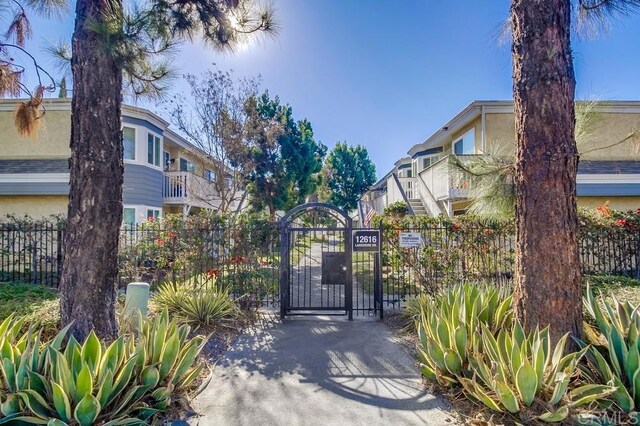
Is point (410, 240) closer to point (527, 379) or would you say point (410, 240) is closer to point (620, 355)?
point (620, 355)

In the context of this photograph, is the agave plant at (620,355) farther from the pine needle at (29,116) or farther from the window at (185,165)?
the window at (185,165)

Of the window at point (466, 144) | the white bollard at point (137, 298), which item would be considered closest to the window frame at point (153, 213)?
the white bollard at point (137, 298)

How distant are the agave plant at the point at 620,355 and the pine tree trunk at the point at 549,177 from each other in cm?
26

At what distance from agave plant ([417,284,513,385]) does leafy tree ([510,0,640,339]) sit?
56 cm

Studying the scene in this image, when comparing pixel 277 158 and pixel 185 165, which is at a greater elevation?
pixel 185 165

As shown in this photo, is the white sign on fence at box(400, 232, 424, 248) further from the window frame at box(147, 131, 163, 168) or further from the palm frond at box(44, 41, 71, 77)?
the window frame at box(147, 131, 163, 168)

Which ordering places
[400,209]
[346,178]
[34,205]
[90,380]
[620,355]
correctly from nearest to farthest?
[90,380] < [620,355] < [34,205] < [400,209] < [346,178]

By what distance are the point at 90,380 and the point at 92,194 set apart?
222cm

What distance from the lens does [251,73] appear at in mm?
13164

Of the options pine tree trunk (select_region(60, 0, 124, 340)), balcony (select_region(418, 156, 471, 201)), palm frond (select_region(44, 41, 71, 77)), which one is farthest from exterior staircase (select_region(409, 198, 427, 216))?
palm frond (select_region(44, 41, 71, 77))

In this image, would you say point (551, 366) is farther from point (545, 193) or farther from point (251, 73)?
point (251, 73)

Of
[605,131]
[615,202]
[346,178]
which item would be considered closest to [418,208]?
[615,202]

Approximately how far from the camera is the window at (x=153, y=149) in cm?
1416

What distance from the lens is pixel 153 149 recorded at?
1448 cm
